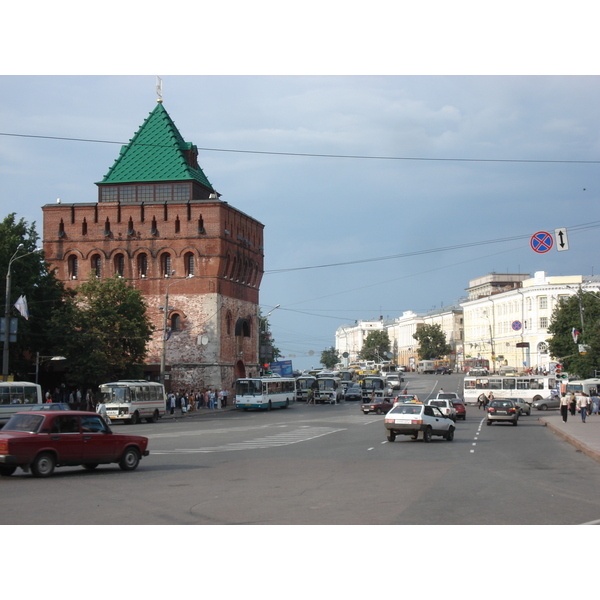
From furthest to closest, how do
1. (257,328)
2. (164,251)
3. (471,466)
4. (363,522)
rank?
1. (257,328)
2. (164,251)
3. (471,466)
4. (363,522)

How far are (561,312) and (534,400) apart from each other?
47.4ft

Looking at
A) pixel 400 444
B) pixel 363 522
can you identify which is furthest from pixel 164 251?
pixel 363 522

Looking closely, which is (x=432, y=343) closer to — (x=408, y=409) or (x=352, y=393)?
(x=352, y=393)

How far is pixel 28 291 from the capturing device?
49.4 m

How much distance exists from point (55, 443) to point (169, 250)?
167ft

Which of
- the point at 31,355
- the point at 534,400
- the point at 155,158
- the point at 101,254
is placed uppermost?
the point at 155,158

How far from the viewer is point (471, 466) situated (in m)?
19.5

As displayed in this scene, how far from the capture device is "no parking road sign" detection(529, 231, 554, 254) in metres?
27.2

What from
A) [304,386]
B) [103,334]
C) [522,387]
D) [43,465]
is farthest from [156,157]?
[43,465]

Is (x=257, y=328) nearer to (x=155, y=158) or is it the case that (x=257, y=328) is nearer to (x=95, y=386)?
(x=155, y=158)

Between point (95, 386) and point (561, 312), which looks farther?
point (561, 312)

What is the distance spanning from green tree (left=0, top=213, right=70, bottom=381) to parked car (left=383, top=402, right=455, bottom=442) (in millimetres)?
28302

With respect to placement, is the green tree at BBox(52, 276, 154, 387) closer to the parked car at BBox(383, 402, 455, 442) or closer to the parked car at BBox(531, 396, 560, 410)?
the parked car at BBox(383, 402, 455, 442)

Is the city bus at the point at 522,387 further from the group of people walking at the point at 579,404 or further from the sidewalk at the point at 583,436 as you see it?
the sidewalk at the point at 583,436
